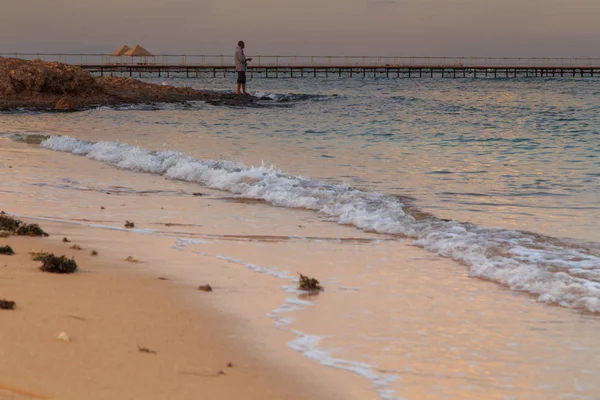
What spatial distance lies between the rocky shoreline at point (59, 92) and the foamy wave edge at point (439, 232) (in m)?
16.6

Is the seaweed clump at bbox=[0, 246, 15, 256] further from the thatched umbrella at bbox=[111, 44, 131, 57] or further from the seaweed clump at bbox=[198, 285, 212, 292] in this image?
the thatched umbrella at bbox=[111, 44, 131, 57]

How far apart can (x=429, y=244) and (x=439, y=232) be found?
376mm

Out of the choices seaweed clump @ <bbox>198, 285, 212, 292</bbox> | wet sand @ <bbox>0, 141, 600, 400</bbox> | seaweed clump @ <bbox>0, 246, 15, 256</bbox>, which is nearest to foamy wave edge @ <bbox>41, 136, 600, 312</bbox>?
wet sand @ <bbox>0, 141, 600, 400</bbox>

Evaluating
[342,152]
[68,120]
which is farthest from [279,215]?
[68,120]

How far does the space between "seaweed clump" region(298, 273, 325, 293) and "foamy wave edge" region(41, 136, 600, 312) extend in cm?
129

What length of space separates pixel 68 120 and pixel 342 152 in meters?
11.1

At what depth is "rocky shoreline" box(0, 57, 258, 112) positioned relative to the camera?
28.4 meters

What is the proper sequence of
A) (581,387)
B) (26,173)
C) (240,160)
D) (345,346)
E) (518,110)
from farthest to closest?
(518,110)
(240,160)
(26,173)
(345,346)
(581,387)

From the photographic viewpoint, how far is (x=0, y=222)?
6.71m

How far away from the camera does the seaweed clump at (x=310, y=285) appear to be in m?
5.09

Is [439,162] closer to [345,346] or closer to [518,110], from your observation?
[345,346]

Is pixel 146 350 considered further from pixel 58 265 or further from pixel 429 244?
A: pixel 429 244

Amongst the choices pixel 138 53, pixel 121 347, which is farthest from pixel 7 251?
pixel 138 53

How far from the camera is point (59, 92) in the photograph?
101 ft
